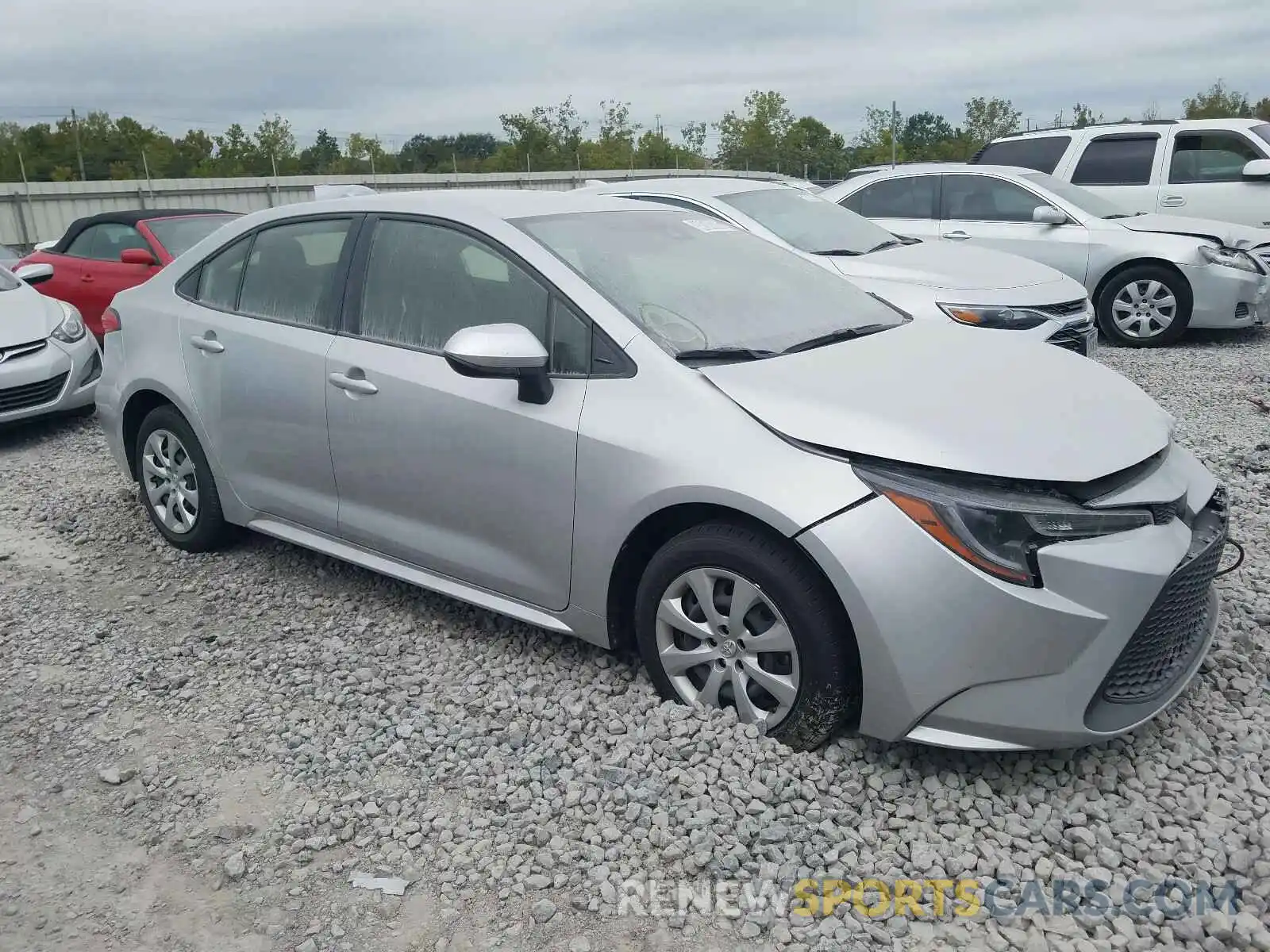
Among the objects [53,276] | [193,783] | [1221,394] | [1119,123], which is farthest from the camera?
[1119,123]

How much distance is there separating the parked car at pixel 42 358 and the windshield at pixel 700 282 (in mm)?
5088

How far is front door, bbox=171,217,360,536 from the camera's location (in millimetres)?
4188

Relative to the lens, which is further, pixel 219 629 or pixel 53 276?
pixel 53 276

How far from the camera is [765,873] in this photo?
8.96 ft

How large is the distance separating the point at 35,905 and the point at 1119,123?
12191mm

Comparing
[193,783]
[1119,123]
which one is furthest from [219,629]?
[1119,123]

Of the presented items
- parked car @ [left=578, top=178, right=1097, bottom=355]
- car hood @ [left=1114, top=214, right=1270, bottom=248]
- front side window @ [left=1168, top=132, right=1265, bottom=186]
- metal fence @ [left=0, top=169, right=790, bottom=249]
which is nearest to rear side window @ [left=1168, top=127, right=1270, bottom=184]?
front side window @ [left=1168, top=132, right=1265, bottom=186]

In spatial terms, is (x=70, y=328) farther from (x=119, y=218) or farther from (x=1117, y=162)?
(x=1117, y=162)

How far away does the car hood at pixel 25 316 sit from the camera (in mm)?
7648

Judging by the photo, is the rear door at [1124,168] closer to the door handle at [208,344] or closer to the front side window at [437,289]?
the front side window at [437,289]

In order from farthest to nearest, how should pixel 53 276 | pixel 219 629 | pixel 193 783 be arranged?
1. pixel 53 276
2. pixel 219 629
3. pixel 193 783

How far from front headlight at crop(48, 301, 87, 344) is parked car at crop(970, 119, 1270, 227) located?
943cm

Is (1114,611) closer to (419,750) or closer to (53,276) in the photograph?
(419,750)

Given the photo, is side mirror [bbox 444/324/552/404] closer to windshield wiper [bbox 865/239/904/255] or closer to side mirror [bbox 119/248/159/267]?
windshield wiper [bbox 865/239/904/255]
